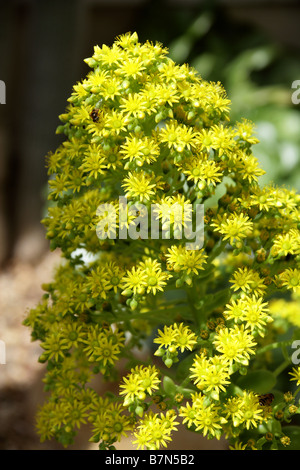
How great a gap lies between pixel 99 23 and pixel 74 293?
7.03 feet

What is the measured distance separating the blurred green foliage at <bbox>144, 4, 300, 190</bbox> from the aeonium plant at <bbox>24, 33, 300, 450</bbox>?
4.01ft

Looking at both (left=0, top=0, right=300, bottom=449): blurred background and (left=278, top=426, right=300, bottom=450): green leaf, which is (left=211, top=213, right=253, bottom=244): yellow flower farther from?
(left=0, top=0, right=300, bottom=449): blurred background

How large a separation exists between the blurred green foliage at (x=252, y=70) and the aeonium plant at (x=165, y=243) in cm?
122

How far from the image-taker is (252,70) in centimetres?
262

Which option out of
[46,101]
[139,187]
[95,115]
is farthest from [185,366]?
[46,101]

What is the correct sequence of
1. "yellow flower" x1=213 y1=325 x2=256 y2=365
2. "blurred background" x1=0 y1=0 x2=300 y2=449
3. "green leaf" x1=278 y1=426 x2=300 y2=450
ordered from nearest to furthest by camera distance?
"yellow flower" x1=213 y1=325 x2=256 y2=365 < "green leaf" x1=278 y1=426 x2=300 y2=450 < "blurred background" x1=0 y1=0 x2=300 y2=449

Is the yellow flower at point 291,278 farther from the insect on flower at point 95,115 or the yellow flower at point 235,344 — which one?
the insect on flower at point 95,115

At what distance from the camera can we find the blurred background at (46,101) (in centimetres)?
203

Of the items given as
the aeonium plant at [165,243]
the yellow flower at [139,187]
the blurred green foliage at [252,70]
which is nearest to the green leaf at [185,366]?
the aeonium plant at [165,243]

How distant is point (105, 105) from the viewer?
795 millimetres

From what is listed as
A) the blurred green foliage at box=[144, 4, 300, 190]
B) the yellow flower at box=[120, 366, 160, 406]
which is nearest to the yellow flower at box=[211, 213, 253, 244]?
the yellow flower at box=[120, 366, 160, 406]

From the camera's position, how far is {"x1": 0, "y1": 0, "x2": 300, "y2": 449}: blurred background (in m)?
2.03
